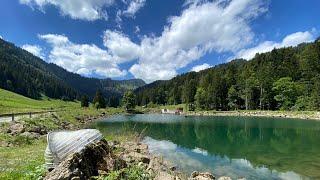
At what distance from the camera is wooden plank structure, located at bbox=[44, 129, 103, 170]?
1343 centimetres

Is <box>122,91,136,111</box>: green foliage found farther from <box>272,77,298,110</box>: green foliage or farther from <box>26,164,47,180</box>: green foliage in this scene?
<box>26,164,47,180</box>: green foliage

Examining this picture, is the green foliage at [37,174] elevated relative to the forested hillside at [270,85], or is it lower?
lower

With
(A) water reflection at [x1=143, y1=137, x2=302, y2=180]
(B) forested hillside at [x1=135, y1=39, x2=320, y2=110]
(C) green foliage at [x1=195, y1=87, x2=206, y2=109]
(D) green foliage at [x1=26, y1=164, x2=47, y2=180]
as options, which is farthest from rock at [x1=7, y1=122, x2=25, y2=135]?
(C) green foliage at [x1=195, y1=87, x2=206, y2=109]

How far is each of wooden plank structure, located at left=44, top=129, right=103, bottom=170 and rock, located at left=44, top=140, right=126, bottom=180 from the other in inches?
15.6

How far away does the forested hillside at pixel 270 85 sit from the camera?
107 m

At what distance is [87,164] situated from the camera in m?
12.9

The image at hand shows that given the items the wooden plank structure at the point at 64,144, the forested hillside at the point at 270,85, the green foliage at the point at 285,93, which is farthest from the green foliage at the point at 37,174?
the green foliage at the point at 285,93

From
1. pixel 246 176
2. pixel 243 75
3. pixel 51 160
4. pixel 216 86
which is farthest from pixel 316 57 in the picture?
pixel 51 160

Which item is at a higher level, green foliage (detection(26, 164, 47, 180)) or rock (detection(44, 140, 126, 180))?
rock (detection(44, 140, 126, 180))

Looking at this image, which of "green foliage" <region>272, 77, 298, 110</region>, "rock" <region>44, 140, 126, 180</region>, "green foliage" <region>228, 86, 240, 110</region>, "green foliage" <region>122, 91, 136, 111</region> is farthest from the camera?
"green foliage" <region>122, 91, 136, 111</region>

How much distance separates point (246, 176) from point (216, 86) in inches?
4628

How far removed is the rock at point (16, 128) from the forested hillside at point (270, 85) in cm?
8019

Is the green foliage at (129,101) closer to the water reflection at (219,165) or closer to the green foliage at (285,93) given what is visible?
the green foliage at (285,93)

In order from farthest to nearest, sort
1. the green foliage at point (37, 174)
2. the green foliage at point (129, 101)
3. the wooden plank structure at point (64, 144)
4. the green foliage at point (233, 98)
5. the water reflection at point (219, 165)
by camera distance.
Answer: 1. the green foliage at point (129, 101)
2. the green foliage at point (233, 98)
3. the water reflection at point (219, 165)
4. the wooden plank structure at point (64, 144)
5. the green foliage at point (37, 174)
